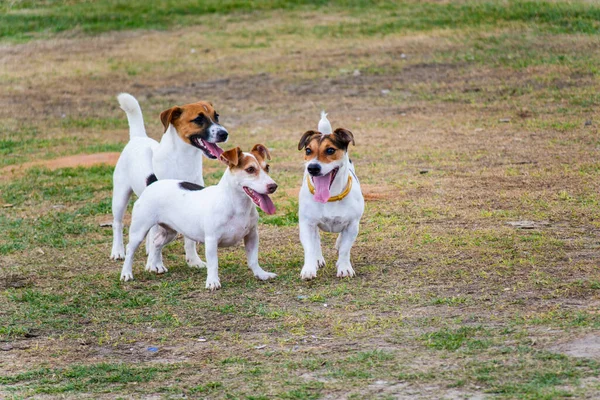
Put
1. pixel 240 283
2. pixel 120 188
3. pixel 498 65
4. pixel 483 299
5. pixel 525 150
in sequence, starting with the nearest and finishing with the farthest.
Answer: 1. pixel 483 299
2. pixel 240 283
3. pixel 120 188
4. pixel 525 150
5. pixel 498 65

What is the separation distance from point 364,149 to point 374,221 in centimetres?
404

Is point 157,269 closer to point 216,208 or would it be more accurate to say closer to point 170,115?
point 216,208

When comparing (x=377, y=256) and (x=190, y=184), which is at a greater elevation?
(x=190, y=184)

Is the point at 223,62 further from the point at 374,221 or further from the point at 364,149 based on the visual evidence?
the point at 374,221

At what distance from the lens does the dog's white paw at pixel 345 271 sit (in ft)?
24.4

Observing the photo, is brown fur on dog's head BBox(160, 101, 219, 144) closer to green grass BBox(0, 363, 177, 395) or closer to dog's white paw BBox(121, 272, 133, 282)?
dog's white paw BBox(121, 272, 133, 282)

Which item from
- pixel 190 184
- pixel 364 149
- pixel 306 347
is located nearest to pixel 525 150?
pixel 364 149

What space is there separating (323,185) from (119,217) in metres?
2.15

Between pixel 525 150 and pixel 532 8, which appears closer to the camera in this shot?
pixel 525 150

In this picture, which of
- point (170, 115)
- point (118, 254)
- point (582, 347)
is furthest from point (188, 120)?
point (582, 347)

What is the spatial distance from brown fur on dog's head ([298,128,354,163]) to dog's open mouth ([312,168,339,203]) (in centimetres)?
11

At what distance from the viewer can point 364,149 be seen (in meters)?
13.2

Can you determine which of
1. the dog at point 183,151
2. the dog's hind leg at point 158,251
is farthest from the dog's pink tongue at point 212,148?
the dog's hind leg at point 158,251

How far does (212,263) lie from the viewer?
24.1 ft
